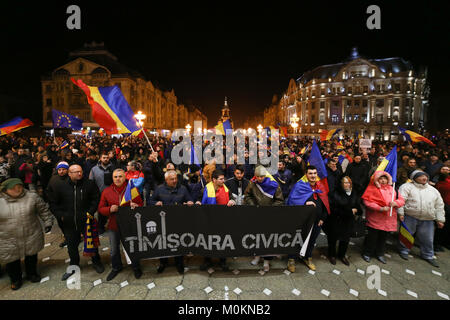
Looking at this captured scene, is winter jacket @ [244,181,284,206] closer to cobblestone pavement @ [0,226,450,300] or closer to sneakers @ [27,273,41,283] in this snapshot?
cobblestone pavement @ [0,226,450,300]

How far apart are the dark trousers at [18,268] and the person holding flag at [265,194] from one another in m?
4.04

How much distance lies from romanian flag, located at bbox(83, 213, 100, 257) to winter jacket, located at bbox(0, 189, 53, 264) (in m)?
0.60

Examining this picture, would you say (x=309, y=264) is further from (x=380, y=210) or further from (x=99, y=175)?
(x=99, y=175)

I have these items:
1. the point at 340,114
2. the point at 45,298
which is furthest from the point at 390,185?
the point at 340,114

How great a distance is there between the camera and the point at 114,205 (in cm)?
371

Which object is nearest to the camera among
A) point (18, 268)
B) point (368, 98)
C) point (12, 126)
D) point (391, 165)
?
point (18, 268)

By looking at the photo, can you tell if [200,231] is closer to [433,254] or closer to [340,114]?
[433,254]

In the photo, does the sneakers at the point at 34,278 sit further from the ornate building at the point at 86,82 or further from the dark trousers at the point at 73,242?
the ornate building at the point at 86,82

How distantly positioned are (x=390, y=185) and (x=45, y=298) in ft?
22.4

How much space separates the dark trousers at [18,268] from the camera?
11.4ft

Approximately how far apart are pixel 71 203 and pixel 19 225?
0.75 meters

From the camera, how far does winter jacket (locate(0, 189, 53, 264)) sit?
11.1ft

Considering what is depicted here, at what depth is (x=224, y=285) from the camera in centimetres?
375

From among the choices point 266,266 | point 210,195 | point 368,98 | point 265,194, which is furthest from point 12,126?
point 368,98
